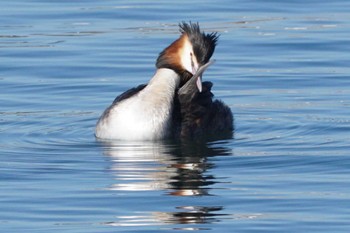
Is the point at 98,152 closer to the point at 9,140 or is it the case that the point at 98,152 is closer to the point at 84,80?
the point at 9,140

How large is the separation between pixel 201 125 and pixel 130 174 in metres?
2.16

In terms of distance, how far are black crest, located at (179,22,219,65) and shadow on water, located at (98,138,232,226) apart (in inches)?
32.7

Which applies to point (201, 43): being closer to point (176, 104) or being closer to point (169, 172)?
point (176, 104)

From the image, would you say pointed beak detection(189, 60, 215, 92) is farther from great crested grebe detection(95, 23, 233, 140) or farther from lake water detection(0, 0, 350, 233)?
lake water detection(0, 0, 350, 233)

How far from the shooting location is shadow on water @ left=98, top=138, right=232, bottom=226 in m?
10.7

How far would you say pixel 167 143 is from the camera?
1381 cm

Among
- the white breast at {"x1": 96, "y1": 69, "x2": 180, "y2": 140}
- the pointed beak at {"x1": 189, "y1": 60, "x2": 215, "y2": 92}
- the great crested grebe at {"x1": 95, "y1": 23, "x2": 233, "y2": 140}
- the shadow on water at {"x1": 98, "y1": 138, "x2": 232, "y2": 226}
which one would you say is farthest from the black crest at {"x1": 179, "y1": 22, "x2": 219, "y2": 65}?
the shadow on water at {"x1": 98, "y1": 138, "x2": 232, "y2": 226}

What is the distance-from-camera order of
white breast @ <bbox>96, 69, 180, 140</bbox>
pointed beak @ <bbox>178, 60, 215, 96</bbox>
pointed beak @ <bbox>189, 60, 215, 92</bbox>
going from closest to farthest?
white breast @ <bbox>96, 69, 180, 140</bbox> → pointed beak @ <bbox>189, 60, 215, 92</bbox> → pointed beak @ <bbox>178, 60, 215, 96</bbox>

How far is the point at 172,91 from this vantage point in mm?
14219

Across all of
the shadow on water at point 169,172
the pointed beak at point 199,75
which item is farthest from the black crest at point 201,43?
the shadow on water at point 169,172

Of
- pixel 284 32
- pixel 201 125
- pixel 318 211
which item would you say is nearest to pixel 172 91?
pixel 201 125

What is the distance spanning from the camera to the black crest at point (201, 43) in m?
14.1

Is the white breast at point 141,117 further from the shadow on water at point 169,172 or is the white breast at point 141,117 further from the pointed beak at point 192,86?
the pointed beak at point 192,86

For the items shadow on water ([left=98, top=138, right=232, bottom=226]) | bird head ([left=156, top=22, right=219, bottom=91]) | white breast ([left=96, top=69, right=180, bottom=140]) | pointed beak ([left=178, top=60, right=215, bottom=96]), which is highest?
bird head ([left=156, top=22, right=219, bottom=91])
